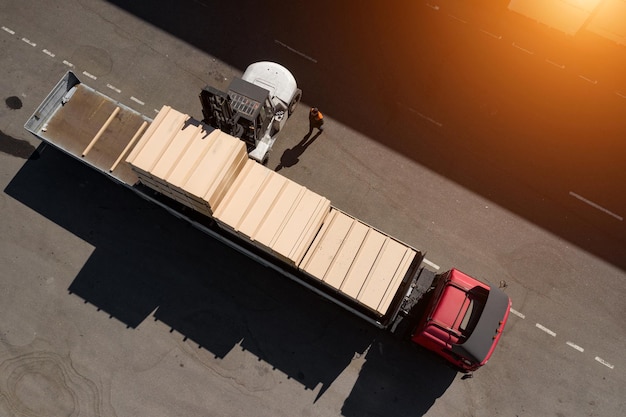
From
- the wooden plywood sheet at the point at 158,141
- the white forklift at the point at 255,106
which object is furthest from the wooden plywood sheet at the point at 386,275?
the wooden plywood sheet at the point at 158,141

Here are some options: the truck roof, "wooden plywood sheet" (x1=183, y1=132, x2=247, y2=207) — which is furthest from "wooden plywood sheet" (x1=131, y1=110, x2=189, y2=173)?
the truck roof

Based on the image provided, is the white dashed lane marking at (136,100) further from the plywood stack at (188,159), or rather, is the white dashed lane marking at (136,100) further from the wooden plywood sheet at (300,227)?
the wooden plywood sheet at (300,227)

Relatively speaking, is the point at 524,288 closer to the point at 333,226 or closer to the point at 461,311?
the point at 461,311

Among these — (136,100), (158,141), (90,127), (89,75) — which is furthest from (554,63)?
(89,75)

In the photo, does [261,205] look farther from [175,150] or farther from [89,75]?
[89,75]

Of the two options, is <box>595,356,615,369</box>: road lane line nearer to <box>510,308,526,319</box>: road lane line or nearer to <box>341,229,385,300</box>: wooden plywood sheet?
<box>510,308,526,319</box>: road lane line

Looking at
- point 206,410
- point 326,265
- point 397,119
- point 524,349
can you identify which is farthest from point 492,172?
point 206,410

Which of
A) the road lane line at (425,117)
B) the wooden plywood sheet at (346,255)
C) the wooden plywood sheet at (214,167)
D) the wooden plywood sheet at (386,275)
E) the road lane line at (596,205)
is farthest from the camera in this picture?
the road lane line at (425,117)
